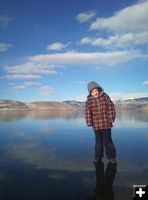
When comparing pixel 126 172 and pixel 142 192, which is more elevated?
pixel 142 192

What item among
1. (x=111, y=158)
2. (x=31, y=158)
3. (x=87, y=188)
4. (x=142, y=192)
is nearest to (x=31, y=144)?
(x=31, y=158)

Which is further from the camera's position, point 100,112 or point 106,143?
point 100,112

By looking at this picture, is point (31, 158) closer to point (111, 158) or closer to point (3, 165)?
point (3, 165)

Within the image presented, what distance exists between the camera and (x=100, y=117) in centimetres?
869

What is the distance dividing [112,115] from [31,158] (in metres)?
2.78

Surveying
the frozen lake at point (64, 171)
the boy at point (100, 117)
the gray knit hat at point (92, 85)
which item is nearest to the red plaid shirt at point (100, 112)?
the boy at point (100, 117)

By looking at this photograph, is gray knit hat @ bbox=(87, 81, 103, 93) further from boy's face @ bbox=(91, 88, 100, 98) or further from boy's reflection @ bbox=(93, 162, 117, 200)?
boy's reflection @ bbox=(93, 162, 117, 200)

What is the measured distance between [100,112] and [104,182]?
250 centimetres

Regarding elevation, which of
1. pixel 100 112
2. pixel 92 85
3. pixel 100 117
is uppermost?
pixel 92 85

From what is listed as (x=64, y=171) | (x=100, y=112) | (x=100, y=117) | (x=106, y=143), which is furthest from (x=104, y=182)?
(x=100, y=112)

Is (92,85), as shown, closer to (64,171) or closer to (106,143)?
(106,143)

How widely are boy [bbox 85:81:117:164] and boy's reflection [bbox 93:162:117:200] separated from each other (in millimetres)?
380

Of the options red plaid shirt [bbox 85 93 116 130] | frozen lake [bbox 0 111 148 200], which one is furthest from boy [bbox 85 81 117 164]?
frozen lake [bbox 0 111 148 200]

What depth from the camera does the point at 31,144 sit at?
12562 millimetres
